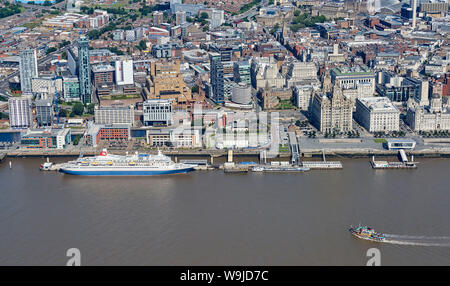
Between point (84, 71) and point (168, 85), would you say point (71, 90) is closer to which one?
point (84, 71)

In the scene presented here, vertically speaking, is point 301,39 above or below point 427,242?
above

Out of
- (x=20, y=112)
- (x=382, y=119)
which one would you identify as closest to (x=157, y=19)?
(x=20, y=112)

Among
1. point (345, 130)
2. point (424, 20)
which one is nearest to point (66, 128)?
point (345, 130)

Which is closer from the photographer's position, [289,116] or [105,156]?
[105,156]

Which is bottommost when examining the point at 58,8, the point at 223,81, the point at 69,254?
the point at 69,254

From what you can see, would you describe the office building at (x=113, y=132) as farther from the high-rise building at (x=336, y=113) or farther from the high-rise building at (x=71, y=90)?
the high-rise building at (x=336, y=113)

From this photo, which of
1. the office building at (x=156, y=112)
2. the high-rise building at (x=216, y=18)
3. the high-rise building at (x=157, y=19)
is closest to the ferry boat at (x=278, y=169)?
the office building at (x=156, y=112)

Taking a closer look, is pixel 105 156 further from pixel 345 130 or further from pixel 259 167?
pixel 345 130
